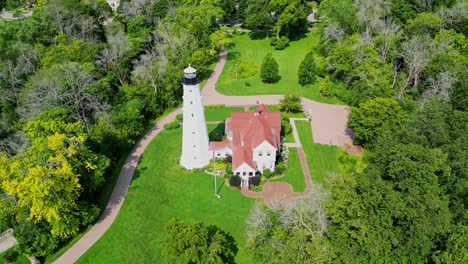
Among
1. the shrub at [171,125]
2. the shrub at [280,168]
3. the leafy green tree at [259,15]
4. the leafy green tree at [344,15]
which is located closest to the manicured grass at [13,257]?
the shrub at [171,125]

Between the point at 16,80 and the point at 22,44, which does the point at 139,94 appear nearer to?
the point at 16,80

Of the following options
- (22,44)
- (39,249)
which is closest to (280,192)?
(39,249)

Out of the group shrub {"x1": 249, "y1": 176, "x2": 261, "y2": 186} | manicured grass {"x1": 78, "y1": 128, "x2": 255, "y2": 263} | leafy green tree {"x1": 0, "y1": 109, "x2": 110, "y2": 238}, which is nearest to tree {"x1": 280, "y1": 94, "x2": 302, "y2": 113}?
shrub {"x1": 249, "y1": 176, "x2": 261, "y2": 186}

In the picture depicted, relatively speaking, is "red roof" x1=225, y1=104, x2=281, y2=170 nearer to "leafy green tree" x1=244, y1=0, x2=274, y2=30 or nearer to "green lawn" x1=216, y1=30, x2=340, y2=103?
"green lawn" x1=216, y1=30, x2=340, y2=103

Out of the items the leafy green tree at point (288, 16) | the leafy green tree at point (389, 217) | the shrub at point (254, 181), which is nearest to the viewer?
the leafy green tree at point (389, 217)

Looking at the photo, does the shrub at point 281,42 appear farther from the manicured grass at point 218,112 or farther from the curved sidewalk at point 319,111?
the manicured grass at point 218,112
